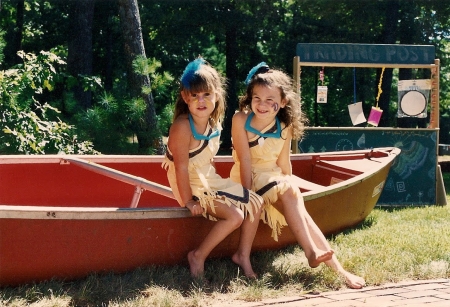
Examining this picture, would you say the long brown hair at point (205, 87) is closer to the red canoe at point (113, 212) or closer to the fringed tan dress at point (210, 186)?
the fringed tan dress at point (210, 186)

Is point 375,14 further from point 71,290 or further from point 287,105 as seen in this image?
point 71,290

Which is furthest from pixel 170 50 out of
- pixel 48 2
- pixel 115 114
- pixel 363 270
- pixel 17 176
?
pixel 363 270

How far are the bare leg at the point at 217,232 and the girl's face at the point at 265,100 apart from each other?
0.70 meters

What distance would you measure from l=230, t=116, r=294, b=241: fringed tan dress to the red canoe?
158mm

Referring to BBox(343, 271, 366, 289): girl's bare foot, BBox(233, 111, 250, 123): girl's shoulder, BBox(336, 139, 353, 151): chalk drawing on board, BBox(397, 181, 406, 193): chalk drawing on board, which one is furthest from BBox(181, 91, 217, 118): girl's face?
BBox(397, 181, 406, 193): chalk drawing on board

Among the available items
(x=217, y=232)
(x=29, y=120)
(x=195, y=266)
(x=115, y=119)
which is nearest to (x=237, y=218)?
(x=217, y=232)

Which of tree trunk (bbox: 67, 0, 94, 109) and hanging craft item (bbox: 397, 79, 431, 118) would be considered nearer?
hanging craft item (bbox: 397, 79, 431, 118)

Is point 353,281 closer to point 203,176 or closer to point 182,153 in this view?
point 203,176

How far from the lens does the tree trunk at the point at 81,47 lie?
11.9m

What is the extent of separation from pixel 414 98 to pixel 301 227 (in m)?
4.01

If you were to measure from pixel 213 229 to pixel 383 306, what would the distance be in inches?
43.9

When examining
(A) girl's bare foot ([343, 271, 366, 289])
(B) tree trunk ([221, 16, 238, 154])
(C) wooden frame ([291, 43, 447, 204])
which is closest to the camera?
(A) girl's bare foot ([343, 271, 366, 289])

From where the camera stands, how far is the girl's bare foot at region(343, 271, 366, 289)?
4172 millimetres

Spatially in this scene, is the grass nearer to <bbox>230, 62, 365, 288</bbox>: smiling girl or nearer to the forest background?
<bbox>230, 62, 365, 288</bbox>: smiling girl
